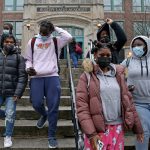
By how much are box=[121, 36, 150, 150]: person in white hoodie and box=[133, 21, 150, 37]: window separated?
76.9 ft

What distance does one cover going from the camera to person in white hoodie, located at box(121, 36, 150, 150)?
4934 millimetres

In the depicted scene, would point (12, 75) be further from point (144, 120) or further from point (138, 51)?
point (144, 120)

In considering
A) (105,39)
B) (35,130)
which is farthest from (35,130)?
(105,39)

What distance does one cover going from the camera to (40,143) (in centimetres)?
599

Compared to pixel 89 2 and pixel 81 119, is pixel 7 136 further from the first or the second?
pixel 89 2

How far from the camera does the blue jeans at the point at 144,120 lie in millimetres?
4742

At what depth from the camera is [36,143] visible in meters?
5.99

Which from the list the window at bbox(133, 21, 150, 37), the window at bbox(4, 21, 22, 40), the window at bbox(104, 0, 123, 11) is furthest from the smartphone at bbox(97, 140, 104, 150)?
the window at bbox(104, 0, 123, 11)

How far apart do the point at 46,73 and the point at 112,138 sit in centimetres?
194

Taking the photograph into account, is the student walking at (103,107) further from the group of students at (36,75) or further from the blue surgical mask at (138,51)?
the group of students at (36,75)

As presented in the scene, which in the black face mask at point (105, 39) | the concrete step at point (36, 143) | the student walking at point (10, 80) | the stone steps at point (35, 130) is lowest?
the concrete step at point (36, 143)

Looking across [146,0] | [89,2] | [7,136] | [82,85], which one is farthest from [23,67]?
[146,0]

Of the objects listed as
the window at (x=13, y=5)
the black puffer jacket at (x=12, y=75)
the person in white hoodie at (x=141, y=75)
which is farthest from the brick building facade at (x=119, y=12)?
the person in white hoodie at (x=141, y=75)

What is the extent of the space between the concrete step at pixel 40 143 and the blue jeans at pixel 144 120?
104cm
